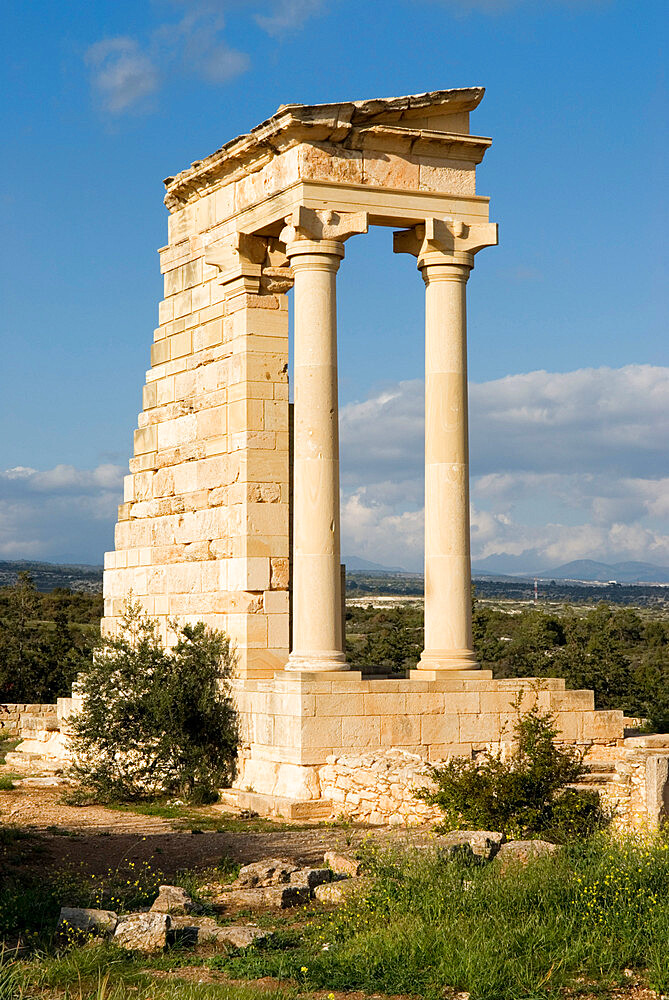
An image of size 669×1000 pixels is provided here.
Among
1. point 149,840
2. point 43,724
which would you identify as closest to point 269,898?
point 149,840

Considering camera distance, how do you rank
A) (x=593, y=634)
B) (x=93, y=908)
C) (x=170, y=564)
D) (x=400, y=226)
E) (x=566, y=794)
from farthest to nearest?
1. (x=593, y=634)
2. (x=170, y=564)
3. (x=400, y=226)
4. (x=566, y=794)
5. (x=93, y=908)

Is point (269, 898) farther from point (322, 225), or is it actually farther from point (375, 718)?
point (322, 225)

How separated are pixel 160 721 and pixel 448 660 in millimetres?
4555

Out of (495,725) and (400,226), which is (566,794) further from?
(400,226)

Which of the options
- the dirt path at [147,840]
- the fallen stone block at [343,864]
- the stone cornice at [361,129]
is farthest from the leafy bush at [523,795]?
the stone cornice at [361,129]

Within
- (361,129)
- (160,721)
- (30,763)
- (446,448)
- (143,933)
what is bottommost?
(30,763)

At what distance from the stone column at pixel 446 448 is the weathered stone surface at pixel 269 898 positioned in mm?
8045

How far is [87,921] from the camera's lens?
1121 cm

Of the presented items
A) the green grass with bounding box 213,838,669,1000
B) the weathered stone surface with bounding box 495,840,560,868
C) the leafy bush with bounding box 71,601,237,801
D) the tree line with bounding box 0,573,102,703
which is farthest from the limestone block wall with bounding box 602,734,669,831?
the tree line with bounding box 0,573,102,703

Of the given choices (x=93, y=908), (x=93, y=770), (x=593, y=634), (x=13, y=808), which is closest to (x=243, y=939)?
(x=93, y=908)

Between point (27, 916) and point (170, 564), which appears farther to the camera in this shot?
point (170, 564)

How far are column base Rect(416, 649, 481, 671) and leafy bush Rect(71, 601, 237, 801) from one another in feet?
10.4

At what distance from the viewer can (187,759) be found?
20844 mm

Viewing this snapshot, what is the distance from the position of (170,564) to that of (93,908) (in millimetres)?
12082
